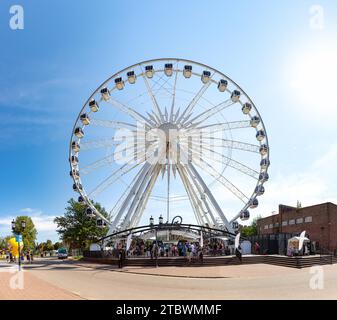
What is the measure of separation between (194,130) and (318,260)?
700 inches

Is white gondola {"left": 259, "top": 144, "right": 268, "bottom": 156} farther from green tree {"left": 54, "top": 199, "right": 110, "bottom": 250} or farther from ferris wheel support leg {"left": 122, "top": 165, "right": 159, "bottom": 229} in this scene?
green tree {"left": 54, "top": 199, "right": 110, "bottom": 250}

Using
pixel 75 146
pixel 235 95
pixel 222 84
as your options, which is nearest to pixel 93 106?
pixel 75 146

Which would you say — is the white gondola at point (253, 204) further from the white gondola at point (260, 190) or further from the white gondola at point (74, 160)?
the white gondola at point (74, 160)

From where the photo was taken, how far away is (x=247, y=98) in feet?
134

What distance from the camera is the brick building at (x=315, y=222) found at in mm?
50759

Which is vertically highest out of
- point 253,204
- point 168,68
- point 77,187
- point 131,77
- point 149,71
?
point 168,68

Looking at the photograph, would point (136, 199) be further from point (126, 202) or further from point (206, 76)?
point (206, 76)

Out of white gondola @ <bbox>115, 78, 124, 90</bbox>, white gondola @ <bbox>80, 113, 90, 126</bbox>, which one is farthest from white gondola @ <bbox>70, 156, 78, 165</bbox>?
white gondola @ <bbox>115, 78, 124, 90</bbox>

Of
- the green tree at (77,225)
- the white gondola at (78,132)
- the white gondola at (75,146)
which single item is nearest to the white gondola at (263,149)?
the white gondola at (78,132)

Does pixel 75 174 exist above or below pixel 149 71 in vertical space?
below

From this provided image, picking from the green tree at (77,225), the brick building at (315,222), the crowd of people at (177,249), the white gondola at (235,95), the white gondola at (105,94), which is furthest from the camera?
the green tree at (77,225)

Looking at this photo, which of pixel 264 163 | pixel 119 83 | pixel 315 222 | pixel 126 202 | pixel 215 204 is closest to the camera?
pixel 215 204

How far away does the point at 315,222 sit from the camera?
5378cm
